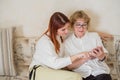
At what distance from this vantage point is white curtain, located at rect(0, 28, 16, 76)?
8.34 ft

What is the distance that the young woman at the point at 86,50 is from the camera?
217cm

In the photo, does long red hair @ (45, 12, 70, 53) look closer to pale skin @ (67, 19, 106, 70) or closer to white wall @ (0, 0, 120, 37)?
pale skin @ (67, 19, 106, 70)

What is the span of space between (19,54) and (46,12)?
0.59 meters

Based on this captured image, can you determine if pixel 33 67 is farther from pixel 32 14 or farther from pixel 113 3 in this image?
pixel 113 3

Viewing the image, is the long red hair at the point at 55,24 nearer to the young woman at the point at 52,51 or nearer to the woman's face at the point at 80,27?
the young woman at the point at 52,51

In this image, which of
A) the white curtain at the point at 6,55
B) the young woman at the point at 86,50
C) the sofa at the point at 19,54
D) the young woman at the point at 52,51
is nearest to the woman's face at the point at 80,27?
the young woman at the point at 86,50

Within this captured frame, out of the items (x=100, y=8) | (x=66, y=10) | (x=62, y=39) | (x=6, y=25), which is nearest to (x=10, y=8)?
(x=6, y=25)

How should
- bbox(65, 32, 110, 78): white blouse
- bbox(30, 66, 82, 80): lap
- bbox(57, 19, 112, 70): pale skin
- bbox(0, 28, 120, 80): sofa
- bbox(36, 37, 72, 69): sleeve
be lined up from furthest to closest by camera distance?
bbox(0, 28, 120, 80): sofa, bbox(65, 32, 110, 78): white blouse, bbox(57, 19, 112, 70): pale skin, bbox(36, 37, 72, 69): sleeve, bbox(30, 66, 82, 80): lap

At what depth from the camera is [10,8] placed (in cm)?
279

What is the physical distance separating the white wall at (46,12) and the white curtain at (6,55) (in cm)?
25

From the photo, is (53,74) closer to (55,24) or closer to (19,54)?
(55,24)

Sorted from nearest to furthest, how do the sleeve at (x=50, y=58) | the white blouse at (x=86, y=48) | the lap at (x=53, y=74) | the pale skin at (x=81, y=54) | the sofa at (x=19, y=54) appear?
the lap at (x=53, y=74), the sleeve at (x=50, y=58), the pale skin at (x=81, y=54), the white blouse at (x=86, y=48), the sofa at (x=19, y=54)

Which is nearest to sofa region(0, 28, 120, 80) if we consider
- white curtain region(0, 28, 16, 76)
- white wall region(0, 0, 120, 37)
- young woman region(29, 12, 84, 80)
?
white curtain region(0, 28, 16, 76)

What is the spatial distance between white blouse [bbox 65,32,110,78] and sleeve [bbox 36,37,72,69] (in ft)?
0.95
